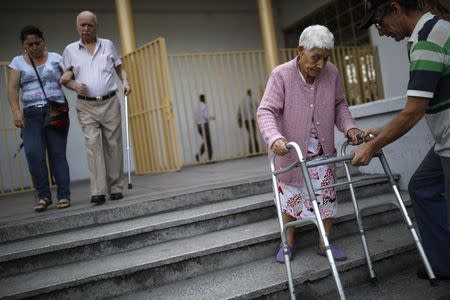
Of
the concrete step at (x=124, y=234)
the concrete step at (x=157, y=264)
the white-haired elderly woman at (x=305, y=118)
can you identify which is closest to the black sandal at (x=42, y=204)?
the concrete step at (x=124, y=234)

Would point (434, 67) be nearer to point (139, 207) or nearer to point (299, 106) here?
point (299, 106)

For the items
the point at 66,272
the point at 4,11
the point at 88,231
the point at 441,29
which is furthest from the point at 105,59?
the point at 4,11

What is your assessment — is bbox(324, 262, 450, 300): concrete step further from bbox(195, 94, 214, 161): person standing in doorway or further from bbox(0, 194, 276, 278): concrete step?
bbox(195, 94, 214, 161): person standing in doorway

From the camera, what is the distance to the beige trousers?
3.97 meters

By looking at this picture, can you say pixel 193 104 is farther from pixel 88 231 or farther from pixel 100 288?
pixel 100 288

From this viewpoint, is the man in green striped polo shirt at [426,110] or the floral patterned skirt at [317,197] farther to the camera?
the floral patterned skirt at [317,197]

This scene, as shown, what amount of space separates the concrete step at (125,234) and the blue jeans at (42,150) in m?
0.86

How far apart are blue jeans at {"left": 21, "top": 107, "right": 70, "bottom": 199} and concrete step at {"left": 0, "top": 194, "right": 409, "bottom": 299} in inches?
50.9

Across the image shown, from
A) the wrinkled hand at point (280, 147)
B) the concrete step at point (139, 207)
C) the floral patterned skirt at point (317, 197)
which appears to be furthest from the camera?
the concrete step at point (139, 207)

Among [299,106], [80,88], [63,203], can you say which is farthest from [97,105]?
[299,106]

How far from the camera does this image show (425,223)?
267cm

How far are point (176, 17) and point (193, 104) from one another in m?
2.51

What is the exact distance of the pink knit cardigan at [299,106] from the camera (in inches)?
110

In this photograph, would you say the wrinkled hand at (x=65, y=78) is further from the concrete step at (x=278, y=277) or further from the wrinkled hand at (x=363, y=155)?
the wrinkled hand at (x=363, y=155)
